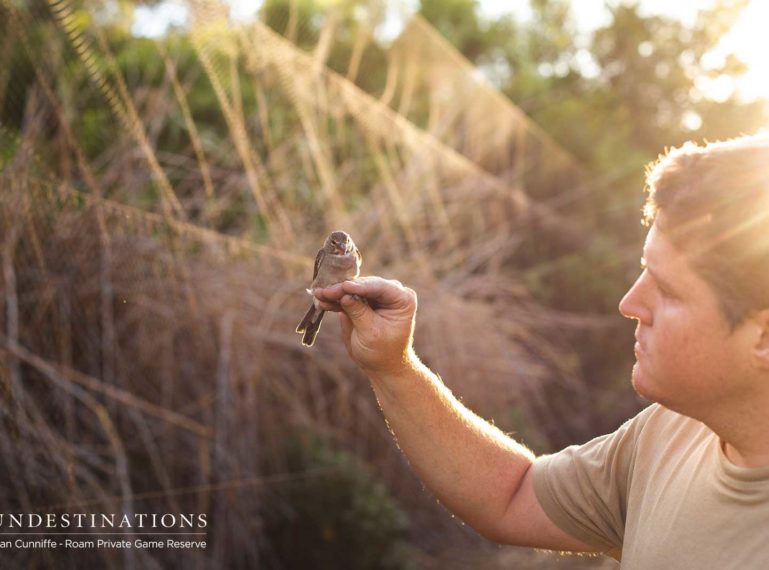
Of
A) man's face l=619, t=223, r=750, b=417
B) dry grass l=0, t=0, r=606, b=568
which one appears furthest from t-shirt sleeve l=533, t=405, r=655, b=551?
dry grass l=0, t=0, r=606, b=568

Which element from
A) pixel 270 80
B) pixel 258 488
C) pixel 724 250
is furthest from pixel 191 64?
pixel 724 250

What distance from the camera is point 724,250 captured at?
163 centimetres

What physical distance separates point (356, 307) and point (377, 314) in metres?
0.05

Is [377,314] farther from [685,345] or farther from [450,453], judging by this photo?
[685,345]

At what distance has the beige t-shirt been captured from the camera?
161cm

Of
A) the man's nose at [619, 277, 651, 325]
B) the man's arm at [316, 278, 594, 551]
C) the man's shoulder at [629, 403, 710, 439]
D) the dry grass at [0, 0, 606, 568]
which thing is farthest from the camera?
the dry grass at [0, 0, 606, 568]

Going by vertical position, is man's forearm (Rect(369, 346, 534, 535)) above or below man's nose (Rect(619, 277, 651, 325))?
below

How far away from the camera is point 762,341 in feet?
5.39

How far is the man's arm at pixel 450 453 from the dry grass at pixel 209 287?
1.41m

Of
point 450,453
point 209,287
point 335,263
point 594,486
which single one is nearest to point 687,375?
point 594,486

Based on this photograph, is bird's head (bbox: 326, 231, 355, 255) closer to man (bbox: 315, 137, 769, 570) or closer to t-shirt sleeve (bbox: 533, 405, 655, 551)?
man (bbox: 315, 137, 769, 570)

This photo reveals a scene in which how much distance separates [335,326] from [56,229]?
2.24m

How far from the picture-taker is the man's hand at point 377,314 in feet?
6.74

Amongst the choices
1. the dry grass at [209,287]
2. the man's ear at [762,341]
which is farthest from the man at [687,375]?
the dry grass at [209,287]
